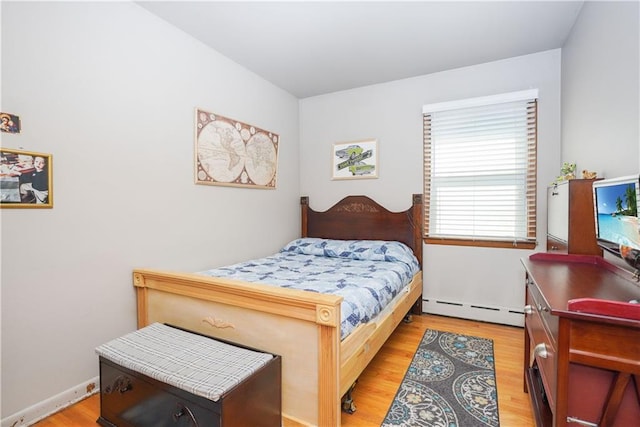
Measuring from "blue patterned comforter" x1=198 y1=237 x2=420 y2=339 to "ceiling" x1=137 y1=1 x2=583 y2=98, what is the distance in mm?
1811

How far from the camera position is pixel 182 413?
52.4 inches

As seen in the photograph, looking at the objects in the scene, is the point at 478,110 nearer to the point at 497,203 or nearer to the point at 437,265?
the point at 497,203

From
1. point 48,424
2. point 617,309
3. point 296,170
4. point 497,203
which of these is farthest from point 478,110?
point 48,424

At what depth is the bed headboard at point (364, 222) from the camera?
330 centimetres

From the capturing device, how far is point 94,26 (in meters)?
1.92

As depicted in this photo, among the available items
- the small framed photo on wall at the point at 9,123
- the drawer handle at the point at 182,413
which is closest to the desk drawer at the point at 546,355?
the drawer handle at the point at 182,413

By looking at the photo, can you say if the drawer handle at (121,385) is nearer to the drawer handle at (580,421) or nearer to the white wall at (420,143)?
the drawer handle at (580,421)

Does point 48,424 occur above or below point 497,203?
below

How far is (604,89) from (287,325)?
2264mm

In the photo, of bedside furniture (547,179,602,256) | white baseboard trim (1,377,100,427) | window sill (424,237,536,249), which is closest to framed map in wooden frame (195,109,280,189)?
white baseboard trim (1,377,100,427)

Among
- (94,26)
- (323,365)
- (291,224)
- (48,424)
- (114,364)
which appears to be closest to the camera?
(323,365)

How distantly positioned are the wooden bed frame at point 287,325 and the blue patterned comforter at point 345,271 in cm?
13

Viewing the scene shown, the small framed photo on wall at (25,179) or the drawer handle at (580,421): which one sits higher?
the small framed photo on wall at (25,179)

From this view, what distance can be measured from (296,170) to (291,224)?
0.69 metres
